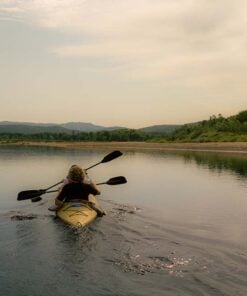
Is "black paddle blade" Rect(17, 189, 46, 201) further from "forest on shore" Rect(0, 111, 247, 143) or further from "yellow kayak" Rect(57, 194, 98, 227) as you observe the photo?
"forest on shore" Rect(0, 111, 247, 143)

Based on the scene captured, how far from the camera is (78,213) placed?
20016 mm

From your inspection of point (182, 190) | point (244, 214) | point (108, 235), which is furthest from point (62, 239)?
point (182, 190)

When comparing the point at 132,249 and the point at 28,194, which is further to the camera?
the point at 28,194

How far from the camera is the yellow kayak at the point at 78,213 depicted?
19448 millimetres

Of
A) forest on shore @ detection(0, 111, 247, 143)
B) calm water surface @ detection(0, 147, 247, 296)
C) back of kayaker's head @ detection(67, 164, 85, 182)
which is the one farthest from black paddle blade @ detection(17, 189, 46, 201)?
forest on shore @ detection(0, 111, 247, 143)

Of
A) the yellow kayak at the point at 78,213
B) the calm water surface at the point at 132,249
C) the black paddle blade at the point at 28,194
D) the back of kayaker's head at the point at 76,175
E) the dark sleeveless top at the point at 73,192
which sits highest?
the back of kayaker's head at the point at 76,175

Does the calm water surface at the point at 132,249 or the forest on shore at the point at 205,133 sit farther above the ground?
the forest on shore at the point at 205,133

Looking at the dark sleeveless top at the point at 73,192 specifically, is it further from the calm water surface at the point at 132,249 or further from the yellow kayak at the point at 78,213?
the calm water surface at the point at 132,249

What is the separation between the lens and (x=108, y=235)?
18.0 m

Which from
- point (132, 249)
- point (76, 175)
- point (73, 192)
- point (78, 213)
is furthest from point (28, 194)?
point (132, 249)

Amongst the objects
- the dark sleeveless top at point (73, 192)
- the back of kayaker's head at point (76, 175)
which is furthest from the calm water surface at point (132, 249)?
the back of kayaker's head at point (76, 175)

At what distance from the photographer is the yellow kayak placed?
1945 centimetres

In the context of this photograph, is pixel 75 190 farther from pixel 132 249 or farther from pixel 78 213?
pixel 132 249

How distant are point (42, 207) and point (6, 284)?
1356 cm
